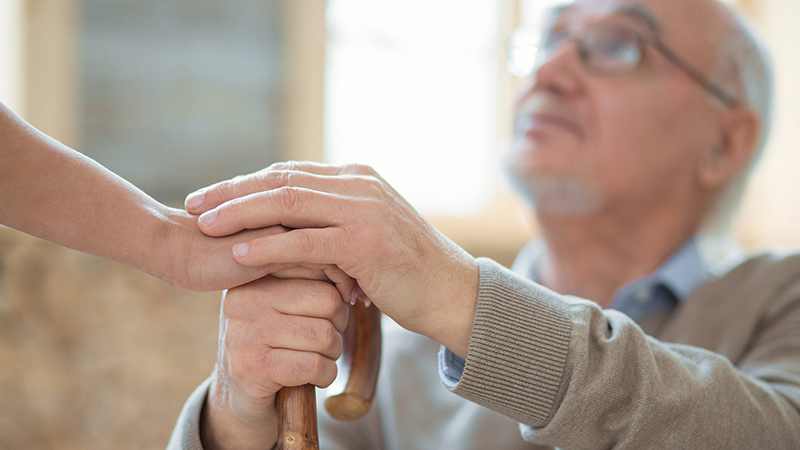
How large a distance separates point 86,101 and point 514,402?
7.20ft

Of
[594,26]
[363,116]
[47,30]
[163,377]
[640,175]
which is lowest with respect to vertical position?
[163,377]

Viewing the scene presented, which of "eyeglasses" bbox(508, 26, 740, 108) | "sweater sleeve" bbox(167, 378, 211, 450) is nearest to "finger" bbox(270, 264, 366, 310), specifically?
"sweater sleeve" bbox(167, 378, 211, 450)

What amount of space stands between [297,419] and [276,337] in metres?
0.09

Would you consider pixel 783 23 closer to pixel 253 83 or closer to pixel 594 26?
pixel 594 26

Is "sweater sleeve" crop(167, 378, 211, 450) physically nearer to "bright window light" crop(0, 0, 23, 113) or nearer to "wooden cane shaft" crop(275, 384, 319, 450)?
"wooden cane shaft" crop(275, 384, 319, 450)

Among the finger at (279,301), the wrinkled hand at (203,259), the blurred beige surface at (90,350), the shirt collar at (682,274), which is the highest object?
the wrinkled hand at (203,259)

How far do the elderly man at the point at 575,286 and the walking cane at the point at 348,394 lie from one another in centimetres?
3

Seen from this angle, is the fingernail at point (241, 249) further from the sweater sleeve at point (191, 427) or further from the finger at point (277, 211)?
the sweater sleeve at point (191, 427)

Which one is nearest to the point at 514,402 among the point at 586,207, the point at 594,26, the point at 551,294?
the point at 551,294

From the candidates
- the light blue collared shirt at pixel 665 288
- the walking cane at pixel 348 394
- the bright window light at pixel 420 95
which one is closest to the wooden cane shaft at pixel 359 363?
the walking cane at pixel 348 394

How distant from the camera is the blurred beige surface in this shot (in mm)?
1634

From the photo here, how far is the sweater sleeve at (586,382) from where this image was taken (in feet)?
1.96

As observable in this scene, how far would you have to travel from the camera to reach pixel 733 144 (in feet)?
4.56

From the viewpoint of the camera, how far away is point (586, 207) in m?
1.28
